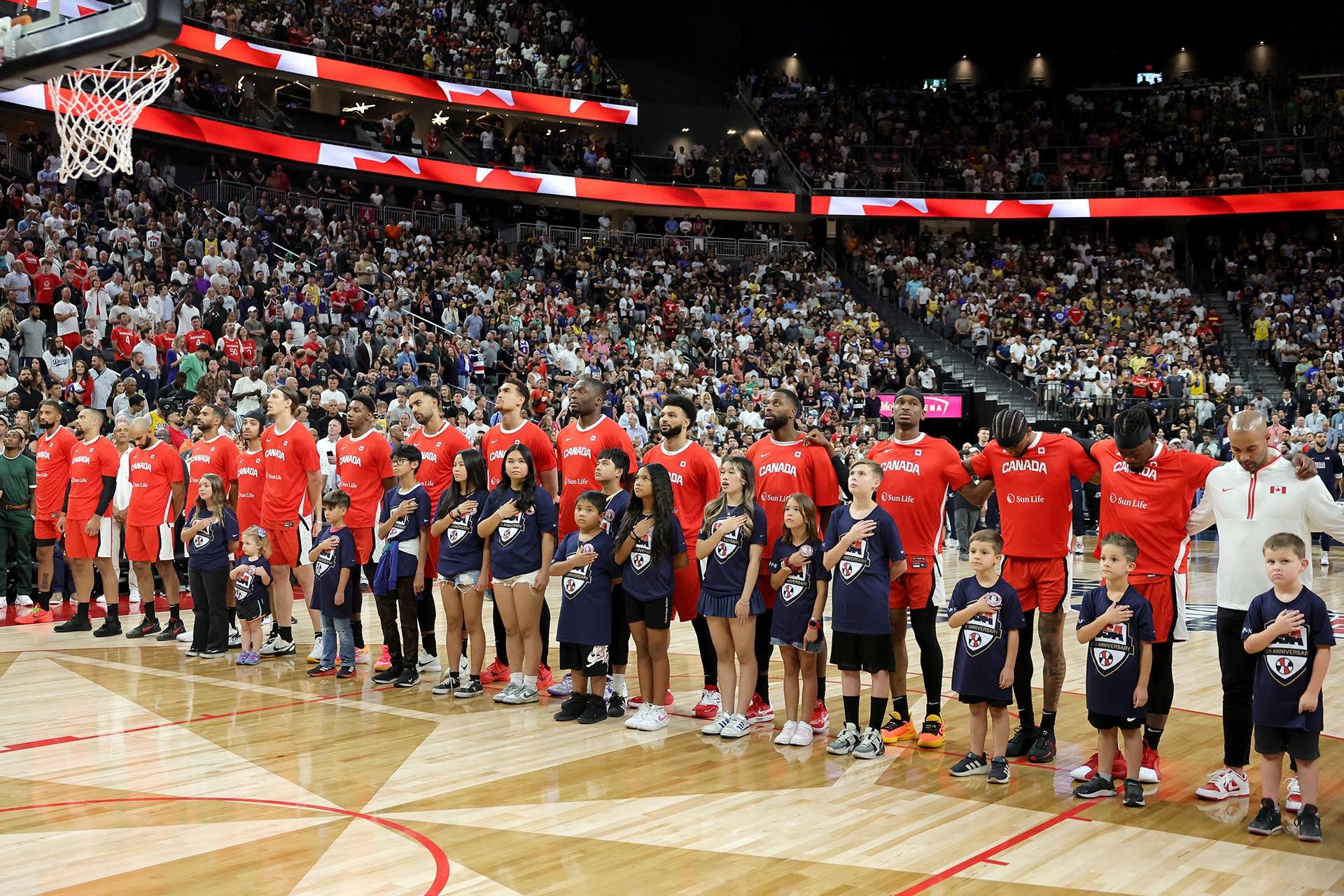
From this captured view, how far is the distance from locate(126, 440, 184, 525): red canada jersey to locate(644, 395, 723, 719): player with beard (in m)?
5.03

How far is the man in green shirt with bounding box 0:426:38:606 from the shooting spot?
11.7 m

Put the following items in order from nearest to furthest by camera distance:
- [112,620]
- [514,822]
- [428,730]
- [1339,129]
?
[514,822]
[428,730]
[112,620]
[1339,129]

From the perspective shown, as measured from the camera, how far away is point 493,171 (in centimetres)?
3003

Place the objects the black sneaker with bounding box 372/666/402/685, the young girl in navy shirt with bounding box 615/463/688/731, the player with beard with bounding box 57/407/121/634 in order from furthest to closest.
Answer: the player with beard with bounding box 57/407/121/634 < the black sneaker with bounding box 372/666/402/685 < the young girl in navy shirt with bounding box 615/463/688/731

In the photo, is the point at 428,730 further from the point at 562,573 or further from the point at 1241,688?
the point at 1241,688

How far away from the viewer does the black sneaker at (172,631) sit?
34.1 feet

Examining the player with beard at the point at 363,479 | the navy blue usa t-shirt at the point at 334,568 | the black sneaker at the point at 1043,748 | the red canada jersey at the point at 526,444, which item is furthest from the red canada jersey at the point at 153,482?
the black sneaker at the point at 1043,748

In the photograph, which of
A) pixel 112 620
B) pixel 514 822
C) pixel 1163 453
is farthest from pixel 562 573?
pixel 112 620

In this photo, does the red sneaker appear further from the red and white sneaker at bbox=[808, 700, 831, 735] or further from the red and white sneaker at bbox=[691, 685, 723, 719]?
the red and white sneaker at bbox=[808, 700, 831, 735]

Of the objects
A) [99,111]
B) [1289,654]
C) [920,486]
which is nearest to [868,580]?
[920,486]

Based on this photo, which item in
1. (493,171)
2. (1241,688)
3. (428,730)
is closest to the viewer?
(1241,688)

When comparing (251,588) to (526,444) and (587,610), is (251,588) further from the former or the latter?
(587,610)

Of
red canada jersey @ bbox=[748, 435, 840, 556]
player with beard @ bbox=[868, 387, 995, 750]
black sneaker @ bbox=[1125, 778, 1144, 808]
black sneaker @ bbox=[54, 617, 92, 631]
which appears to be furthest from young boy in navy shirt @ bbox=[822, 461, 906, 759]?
black sneaker @ bbox=[54, 617, 92, 631]

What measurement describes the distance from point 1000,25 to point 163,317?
31.1m
